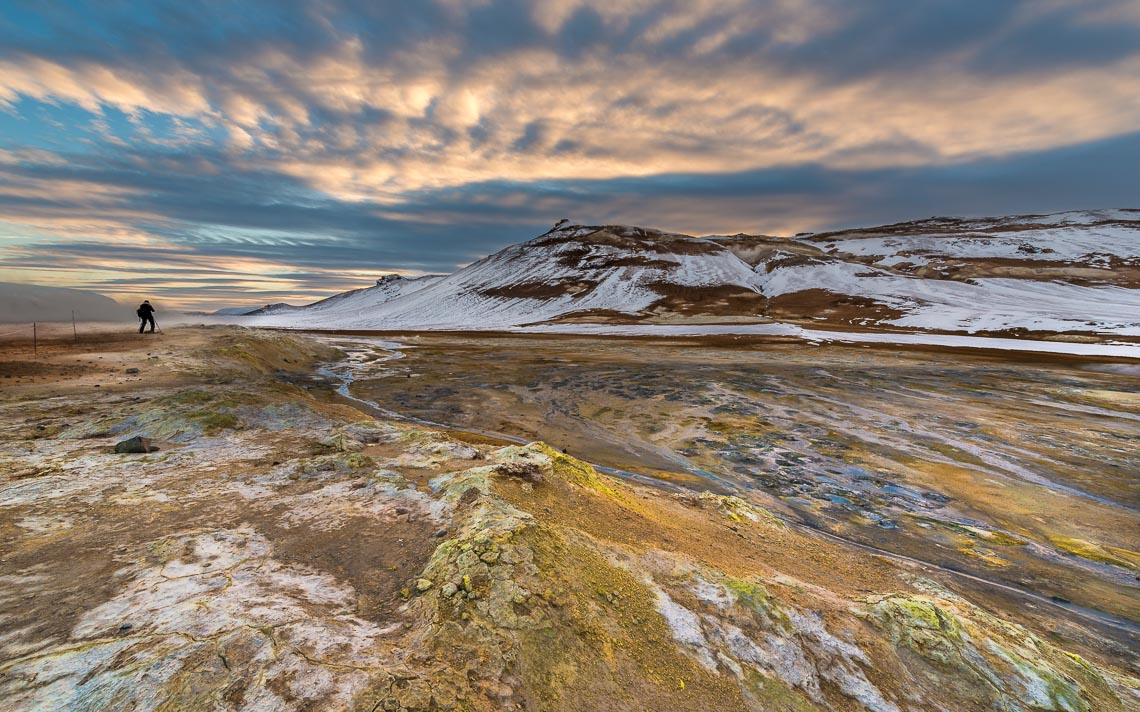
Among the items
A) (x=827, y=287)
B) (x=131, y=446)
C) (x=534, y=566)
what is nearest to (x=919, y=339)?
(x=827, y=287)

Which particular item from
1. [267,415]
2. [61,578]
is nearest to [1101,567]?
[61,578]

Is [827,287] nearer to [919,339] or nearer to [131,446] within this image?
[919,339]

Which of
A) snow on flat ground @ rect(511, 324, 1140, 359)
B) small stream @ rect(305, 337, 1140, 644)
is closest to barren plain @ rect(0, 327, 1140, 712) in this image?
small stream @ rect(305, 337, 1140, 644)

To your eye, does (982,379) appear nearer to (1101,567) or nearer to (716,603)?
(1101,567)

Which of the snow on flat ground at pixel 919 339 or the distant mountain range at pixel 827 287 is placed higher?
the distant mountain range at pixel 827 287

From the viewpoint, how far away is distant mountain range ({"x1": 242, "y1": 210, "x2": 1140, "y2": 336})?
89562 millimetres

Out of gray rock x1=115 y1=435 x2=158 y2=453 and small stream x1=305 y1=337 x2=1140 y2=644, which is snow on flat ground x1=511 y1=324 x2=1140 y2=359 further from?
gray rock x1=115 y1=435 x2=158 y2=453

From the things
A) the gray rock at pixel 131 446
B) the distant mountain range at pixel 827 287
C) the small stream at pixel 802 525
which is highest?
the distant mountain range at pixel 827 287

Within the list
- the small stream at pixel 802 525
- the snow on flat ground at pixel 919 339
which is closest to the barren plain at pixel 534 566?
the small stream at pixel 802 525

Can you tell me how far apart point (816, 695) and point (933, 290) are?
13765 centimetres

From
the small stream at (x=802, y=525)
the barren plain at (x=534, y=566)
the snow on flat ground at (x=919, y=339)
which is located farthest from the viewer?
the snow on flat ground at (x=919, y=339)

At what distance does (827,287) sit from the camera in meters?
130

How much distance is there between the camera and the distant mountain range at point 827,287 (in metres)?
89.6

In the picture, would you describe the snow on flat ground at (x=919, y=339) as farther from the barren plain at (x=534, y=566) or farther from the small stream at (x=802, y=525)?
the small stream at (x=802, y=525)
